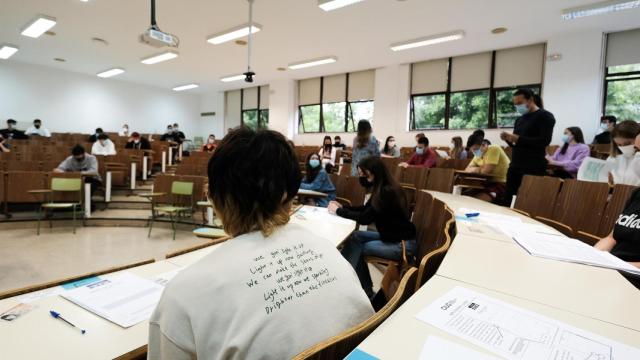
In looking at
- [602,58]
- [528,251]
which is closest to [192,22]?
[528,251]

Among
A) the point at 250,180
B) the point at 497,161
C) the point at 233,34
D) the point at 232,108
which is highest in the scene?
the point at 233,34

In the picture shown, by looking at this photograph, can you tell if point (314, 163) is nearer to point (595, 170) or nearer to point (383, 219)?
point (383, 219)

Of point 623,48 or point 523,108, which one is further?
point 623,48

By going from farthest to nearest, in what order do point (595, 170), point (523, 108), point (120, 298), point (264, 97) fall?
1. point (264, 97)
2. point (595, 170)
3. point (523, 108)
4. point (120, 298)

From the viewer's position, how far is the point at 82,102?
11594mm

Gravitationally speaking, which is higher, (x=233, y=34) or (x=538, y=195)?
(x=233, y=34)

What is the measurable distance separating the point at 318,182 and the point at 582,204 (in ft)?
8.23

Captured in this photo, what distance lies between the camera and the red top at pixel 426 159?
555 cm

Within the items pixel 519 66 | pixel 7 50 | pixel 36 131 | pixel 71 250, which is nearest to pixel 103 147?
pixel 71 250

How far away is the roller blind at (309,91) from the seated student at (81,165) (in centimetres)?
711

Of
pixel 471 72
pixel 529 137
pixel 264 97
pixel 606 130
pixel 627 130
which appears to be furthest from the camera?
pixel 264 97

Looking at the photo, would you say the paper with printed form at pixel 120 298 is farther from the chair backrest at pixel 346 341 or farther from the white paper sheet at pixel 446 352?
the white paper sheet at pixel 446 352

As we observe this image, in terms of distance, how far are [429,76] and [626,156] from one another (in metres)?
6.15

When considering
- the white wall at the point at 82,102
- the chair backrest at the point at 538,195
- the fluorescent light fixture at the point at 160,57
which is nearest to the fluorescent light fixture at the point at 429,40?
the chair backrest at the point at 538,195
